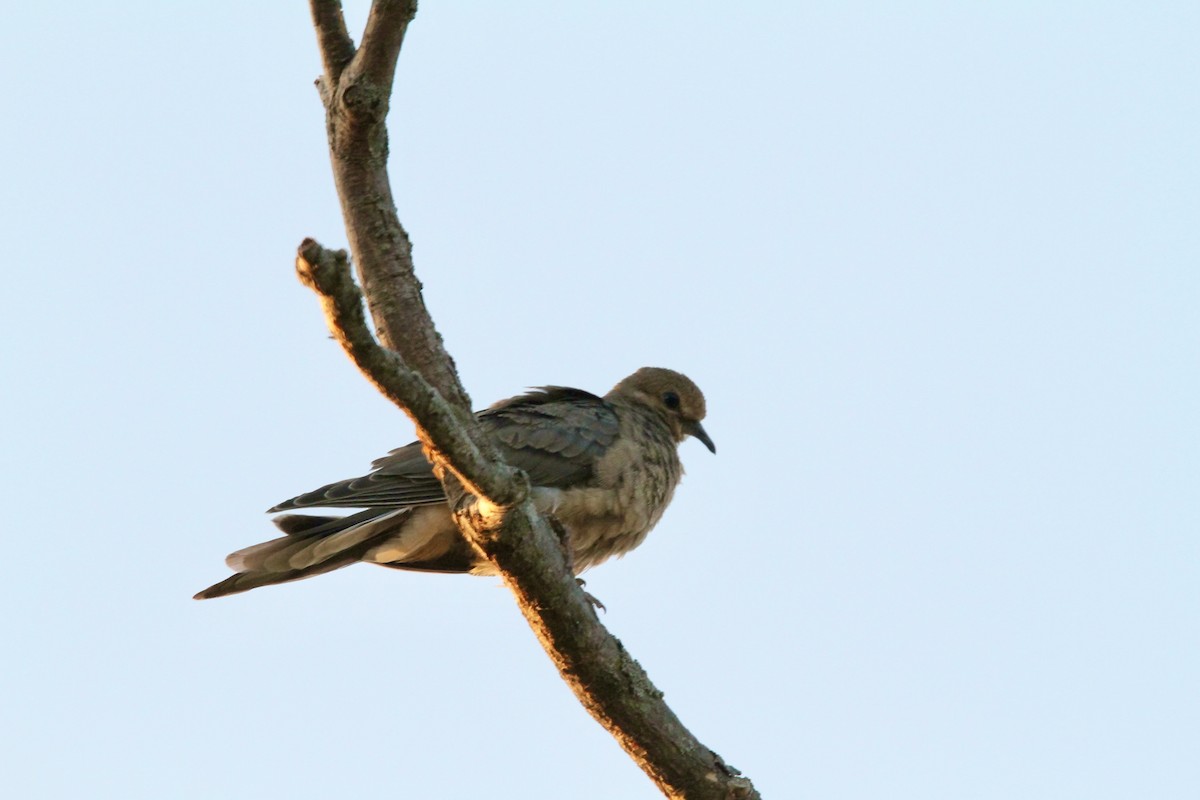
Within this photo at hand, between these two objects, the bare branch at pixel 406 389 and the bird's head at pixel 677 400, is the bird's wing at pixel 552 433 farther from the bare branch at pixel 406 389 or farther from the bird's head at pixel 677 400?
the bare branch at pixel 406 389

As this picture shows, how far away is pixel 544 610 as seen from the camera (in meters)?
3.84

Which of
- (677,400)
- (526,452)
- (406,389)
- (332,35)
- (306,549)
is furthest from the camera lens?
(677,400)

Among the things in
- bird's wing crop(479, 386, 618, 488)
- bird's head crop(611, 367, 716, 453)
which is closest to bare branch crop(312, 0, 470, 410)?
bird's wing crop(479, 386, 618, 488)

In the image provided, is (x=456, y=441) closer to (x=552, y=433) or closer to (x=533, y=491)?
(x=533, y=491)

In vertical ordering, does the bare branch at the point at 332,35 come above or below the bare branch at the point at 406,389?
above

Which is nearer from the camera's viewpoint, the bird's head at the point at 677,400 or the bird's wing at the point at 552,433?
the bird's wing at the point at 552,433

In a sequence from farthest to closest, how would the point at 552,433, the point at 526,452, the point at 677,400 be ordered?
the point at 677,400 → the point at 552,433 → the point at 526,452

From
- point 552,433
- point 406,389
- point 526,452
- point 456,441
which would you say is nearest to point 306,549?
point 526,452

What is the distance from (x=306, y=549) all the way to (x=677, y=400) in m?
2.93

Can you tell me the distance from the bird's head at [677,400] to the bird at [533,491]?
63 cm

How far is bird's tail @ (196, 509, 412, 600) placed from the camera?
5.27 metres

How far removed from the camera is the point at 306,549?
534 centimetres

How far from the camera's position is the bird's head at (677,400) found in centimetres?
771

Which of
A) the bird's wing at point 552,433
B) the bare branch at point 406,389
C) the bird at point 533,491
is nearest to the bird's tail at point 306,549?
the bird at point 533,491
